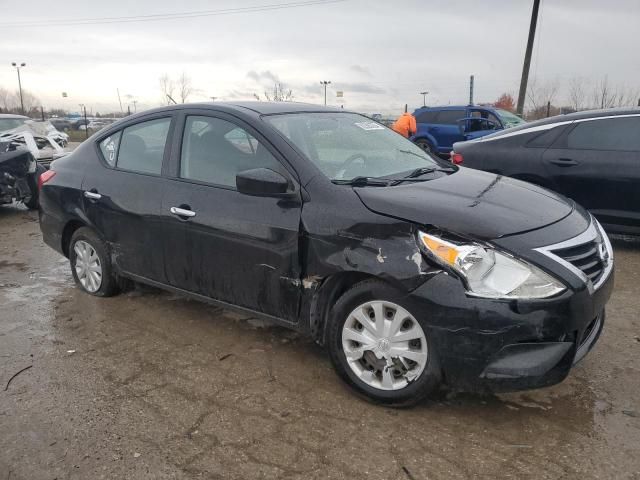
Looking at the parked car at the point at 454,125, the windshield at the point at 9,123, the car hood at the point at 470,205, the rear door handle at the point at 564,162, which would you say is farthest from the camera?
the parked car at the point at 454,125

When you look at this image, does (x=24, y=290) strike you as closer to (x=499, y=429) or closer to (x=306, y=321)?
(x=306, y=321)

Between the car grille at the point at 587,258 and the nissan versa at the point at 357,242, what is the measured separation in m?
0.01

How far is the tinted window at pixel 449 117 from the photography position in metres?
15.3

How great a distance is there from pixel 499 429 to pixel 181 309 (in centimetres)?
271

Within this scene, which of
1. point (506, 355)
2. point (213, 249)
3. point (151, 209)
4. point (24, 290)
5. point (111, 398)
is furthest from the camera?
point (24, 290)

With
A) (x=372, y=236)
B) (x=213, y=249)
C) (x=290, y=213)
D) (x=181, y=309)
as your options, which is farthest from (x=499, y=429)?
(x=181, y=309)

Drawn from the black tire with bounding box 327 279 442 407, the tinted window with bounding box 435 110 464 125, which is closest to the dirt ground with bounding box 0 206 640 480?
the black tire with bounding box 327 279 442 407

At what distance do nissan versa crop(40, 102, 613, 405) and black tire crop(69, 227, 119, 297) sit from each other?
0.09 ft

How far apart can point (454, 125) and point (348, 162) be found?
12368 millimetres

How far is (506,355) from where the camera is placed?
2.67 metres

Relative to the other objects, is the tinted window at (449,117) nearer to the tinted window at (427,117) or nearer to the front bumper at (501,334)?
the tinted window at (427,117)

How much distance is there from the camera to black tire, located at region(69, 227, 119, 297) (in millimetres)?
4566

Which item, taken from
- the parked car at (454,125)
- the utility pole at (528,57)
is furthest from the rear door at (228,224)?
the utility pole at (528,57)

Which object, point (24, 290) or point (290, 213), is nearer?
point (290, 213)
